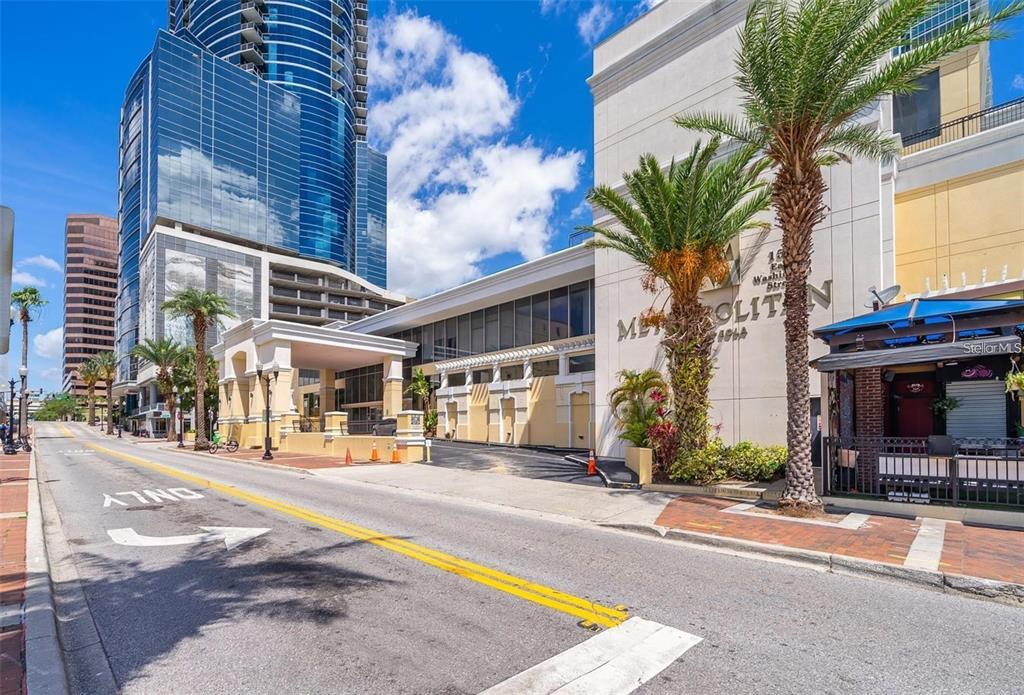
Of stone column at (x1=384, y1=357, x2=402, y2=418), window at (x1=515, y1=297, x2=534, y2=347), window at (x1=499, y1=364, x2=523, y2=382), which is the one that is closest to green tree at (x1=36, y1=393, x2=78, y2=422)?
stone column at (x1=384, y1=357, x2=402, y2=418)

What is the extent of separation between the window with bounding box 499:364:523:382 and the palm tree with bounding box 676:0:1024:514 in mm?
20600

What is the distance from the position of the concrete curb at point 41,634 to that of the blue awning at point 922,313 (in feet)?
44.9

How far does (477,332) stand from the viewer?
115ft

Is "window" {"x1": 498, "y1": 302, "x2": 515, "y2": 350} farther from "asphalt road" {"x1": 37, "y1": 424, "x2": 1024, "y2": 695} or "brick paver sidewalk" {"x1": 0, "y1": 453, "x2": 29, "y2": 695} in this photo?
"asphalt road" {"x1": 37, "y1": 424, "x2": 1024, "y2": 695}

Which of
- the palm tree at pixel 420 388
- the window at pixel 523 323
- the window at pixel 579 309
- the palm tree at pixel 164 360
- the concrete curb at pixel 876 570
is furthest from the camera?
the palm tree at pixel 164 360

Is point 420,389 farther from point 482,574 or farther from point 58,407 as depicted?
point 58,407

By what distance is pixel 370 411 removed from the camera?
43.8 meters

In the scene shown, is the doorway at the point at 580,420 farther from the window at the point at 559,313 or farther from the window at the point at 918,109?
the window at the point at 918,109

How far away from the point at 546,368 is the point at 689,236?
1553 centimetres

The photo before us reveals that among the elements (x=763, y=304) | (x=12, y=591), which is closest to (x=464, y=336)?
(x=763, y=304)

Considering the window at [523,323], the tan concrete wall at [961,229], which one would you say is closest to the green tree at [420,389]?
the window at [523,323]

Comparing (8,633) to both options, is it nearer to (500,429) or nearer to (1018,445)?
(1018,445)

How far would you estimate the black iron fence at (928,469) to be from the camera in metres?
9.59

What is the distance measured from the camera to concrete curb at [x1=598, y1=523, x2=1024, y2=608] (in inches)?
239
